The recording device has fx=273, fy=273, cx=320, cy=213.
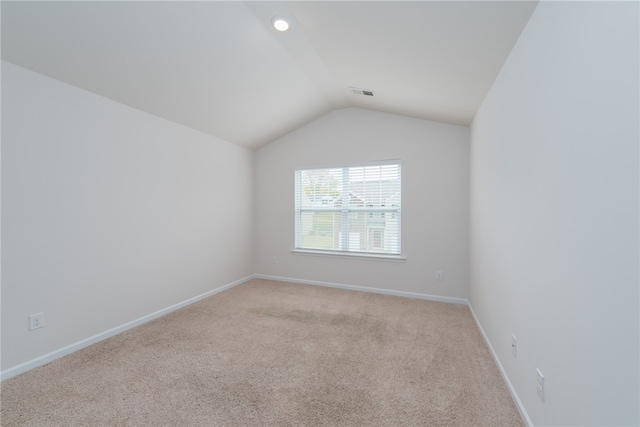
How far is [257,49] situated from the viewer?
2449 mm

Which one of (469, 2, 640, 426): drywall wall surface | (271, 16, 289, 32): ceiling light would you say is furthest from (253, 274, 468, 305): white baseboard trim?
(271, 16, 289, 32): ceiling light

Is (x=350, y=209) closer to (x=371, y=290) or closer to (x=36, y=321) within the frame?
(x=371, y=290)

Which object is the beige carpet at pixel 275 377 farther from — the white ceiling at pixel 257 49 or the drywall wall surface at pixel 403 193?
the white ceiling at pixel 257 49

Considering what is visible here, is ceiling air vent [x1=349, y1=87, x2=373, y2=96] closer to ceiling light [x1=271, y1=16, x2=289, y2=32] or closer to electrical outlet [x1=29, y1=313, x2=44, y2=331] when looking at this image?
ceiling light [x1=271, y1=16, x2=289, y2=32]

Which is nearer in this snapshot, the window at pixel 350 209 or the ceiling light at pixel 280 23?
the ceiling light at pixel 280 23

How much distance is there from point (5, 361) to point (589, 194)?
11.6ft

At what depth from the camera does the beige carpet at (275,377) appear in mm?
1613

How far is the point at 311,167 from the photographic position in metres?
4.36

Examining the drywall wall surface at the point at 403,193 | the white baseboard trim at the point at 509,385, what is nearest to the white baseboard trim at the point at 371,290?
the drywall wall surface at the point at 403,193

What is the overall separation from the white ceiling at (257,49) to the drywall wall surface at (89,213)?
25cm

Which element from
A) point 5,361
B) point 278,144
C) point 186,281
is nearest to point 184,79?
point 278,144

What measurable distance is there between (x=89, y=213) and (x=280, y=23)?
2.31m

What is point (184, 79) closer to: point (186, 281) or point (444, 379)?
point (186, 281)

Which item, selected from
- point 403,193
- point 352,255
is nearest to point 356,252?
point 352,255
